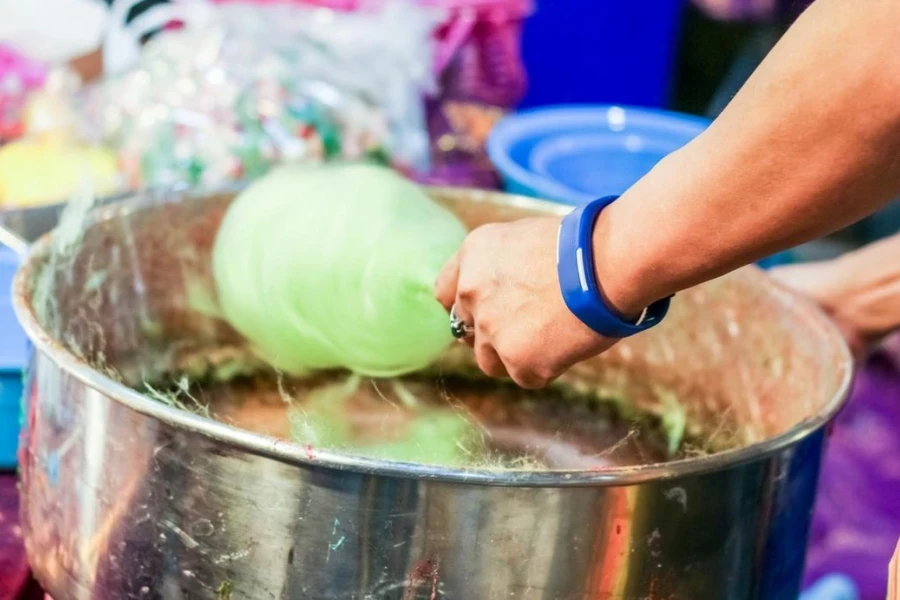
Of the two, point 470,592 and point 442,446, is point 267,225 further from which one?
point 470,592

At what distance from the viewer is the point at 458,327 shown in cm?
60

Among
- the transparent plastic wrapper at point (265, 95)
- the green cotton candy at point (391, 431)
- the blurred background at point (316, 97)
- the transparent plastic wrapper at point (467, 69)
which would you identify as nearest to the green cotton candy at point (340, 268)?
the green cotton candy at point (391, 431)

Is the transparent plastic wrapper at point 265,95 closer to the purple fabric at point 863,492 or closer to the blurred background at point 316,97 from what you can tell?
the blurred background at point 316,97

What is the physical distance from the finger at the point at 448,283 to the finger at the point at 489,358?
5cm

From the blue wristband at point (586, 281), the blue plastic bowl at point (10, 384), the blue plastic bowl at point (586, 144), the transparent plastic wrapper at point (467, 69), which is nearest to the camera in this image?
the blue wristband at point (586, 281)

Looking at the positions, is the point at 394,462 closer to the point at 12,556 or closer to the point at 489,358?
the point at 489,358

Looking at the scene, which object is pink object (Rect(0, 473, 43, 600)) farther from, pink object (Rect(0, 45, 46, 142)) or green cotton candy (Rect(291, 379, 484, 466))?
pink object (Rect(0, 45, 46, 142))

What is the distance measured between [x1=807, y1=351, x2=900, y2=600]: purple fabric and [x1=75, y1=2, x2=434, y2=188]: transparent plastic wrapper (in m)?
0.59

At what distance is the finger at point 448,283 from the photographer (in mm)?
582

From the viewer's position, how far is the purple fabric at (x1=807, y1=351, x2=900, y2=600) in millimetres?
967

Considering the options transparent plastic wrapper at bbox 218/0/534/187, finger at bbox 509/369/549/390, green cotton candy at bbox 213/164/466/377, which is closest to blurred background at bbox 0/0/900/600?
transparent plastic wrapper at bbox 218/0/534/187

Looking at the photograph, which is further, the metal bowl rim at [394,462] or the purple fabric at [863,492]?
the purple fabric at [863,492]

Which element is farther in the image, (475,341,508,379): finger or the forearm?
(475,341,508,379): finger

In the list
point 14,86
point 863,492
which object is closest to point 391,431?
point 863,492
